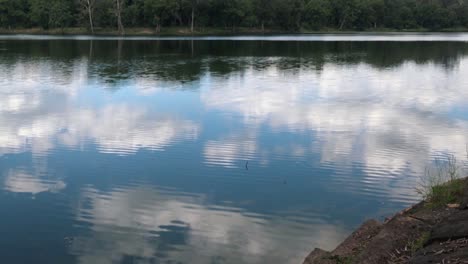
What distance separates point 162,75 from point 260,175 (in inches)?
929

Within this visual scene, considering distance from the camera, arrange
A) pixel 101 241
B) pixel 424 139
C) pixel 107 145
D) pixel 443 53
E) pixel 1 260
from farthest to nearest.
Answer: pixel 443 53, pixel 424 139, pixel 107 145, pixel 101 241, pixel 1 260

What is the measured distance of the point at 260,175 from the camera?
13.5m

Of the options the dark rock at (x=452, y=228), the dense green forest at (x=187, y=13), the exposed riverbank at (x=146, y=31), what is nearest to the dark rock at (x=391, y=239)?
the dark rock at (x=452, y=228)

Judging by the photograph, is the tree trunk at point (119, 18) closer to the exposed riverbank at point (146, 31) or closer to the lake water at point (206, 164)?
the exposed riverbank at point (146, 31)

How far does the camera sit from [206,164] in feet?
47.6

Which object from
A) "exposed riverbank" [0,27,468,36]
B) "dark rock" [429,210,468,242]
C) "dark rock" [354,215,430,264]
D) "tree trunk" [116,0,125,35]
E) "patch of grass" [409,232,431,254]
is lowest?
"dark rock" [354,215,430,264]

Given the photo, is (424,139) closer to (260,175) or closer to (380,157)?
(380,157)

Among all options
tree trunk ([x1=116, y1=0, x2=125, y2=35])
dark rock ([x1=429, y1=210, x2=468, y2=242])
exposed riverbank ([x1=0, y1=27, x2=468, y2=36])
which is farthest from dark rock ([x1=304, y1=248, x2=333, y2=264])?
tree trunk ([x1=116, y1=0, x2=125, y2=35])

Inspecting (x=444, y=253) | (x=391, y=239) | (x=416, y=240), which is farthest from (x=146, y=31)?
(x=444, y=253)

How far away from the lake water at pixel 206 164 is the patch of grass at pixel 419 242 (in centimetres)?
244

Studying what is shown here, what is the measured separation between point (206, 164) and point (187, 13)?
342ft

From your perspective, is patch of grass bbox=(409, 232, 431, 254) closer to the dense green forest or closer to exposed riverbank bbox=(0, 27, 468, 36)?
A: exposed riverbank bbox=(0, 27, 468, 36)

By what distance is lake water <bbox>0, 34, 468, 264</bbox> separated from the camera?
31.8ft

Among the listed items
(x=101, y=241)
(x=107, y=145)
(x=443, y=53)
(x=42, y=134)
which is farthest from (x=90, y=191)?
(x=443, y=53)
